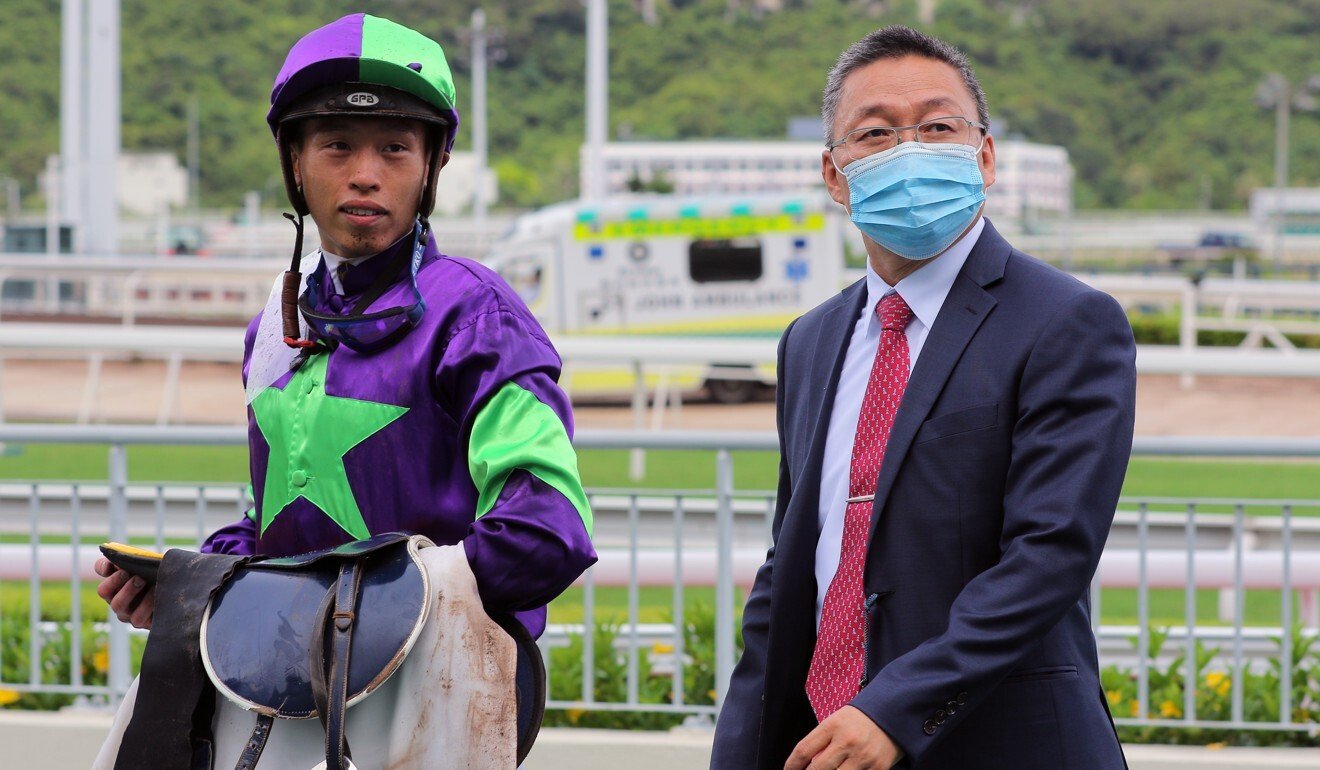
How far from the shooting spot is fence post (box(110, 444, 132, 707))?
4.94 m

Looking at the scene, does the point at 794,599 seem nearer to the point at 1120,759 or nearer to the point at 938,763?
the point at 938,763

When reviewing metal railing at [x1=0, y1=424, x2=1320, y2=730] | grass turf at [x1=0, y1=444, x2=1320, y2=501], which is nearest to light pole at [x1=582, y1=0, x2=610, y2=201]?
grass turf at [x1=0, y1=444, x2=1320, y2=501]

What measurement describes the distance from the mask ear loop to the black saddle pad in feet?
1.06

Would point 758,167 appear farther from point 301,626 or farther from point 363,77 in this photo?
point 301,626

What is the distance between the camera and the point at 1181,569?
205 inches

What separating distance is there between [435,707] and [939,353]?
827 millimetres

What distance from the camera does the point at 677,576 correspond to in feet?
16.4

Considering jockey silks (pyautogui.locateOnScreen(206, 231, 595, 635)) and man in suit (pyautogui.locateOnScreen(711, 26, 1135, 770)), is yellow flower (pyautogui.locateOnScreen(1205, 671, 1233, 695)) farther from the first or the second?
Answer: jockey silks (pyautogui.locateOnScreen(206, 231, 595, 635))

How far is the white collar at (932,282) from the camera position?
227 cm

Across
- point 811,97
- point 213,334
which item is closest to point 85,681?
point 213,334

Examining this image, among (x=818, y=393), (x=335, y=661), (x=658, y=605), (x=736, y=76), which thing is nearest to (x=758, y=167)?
(x=736, y=76)

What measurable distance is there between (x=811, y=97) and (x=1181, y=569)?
95.4m

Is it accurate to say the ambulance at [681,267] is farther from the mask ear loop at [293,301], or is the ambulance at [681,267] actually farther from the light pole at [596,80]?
the mask ear loop at [293,301]

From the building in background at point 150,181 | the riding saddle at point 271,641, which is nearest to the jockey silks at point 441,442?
the riding saddle at point 271,641
